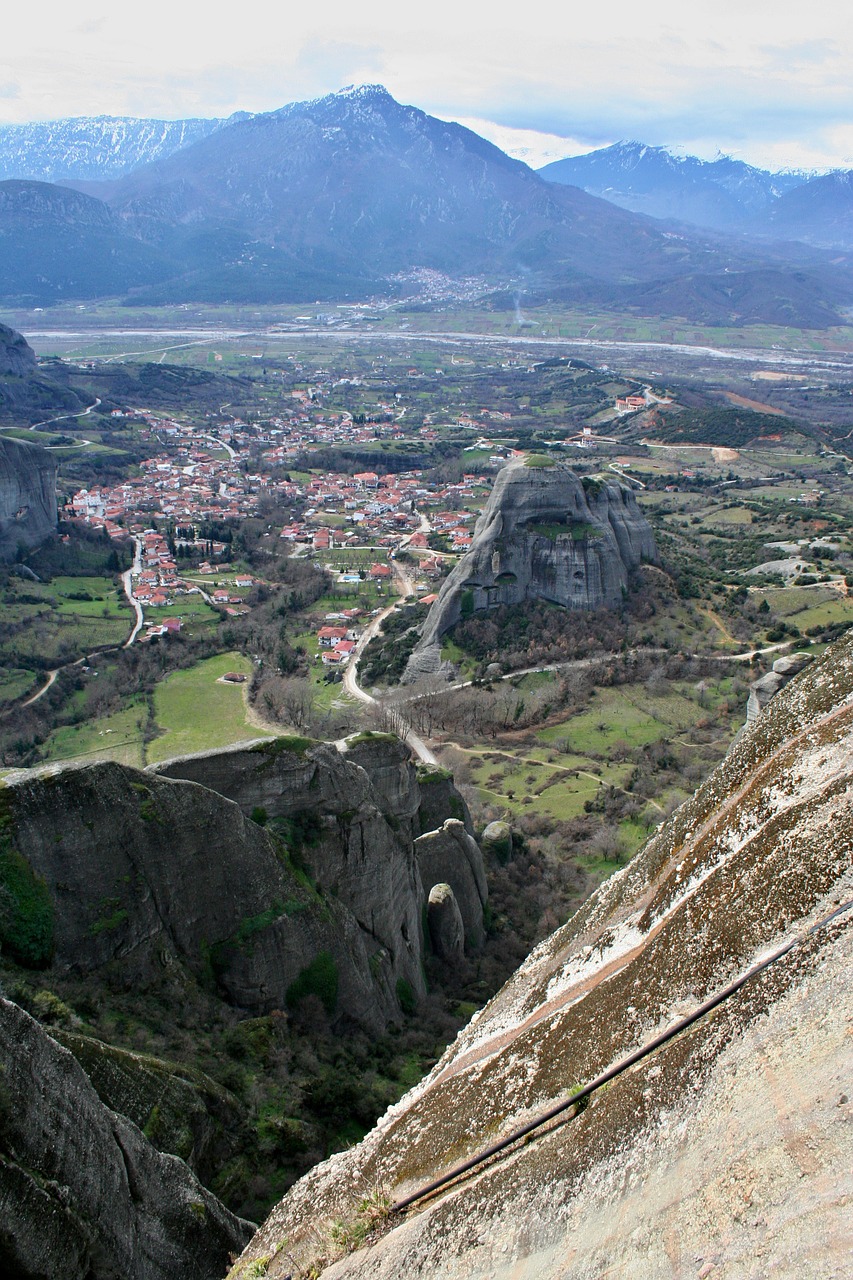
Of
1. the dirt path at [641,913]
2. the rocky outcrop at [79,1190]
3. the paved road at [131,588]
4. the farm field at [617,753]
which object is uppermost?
the dirt path at [641,913]

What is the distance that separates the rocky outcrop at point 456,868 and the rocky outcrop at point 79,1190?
1890cm

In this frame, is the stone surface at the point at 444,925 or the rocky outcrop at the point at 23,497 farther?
the rocky outcrop at the point at 23,497

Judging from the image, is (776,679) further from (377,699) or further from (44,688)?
(44,688)

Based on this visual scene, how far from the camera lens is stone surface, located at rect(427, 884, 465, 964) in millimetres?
A: 30125

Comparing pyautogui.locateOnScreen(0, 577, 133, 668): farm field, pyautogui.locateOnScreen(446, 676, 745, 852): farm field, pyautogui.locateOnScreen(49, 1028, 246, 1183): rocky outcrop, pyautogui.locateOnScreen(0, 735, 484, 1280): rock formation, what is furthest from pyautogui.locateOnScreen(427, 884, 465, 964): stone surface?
pyautogui.locateOnScreen(0, 577, 133, 668): farm field

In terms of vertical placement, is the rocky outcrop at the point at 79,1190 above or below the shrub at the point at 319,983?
above

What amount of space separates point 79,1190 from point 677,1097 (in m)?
7.55

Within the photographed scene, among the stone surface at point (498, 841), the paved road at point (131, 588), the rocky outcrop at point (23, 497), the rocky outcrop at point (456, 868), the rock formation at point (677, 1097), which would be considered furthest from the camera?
the rocky outcrop at point (23, 497)

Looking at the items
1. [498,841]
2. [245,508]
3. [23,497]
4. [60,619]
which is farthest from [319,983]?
[245,508]

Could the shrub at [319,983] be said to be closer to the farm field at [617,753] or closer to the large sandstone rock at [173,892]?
the large sandstone rock at [173,892]

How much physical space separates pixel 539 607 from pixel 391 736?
3876cm

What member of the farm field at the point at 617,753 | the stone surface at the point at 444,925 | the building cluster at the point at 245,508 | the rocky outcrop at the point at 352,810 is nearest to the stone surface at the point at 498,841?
the farm field at the point at 617,753

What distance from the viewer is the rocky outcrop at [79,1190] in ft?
32.9

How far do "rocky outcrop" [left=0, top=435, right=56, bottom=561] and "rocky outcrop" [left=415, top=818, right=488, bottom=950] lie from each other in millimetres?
71973
